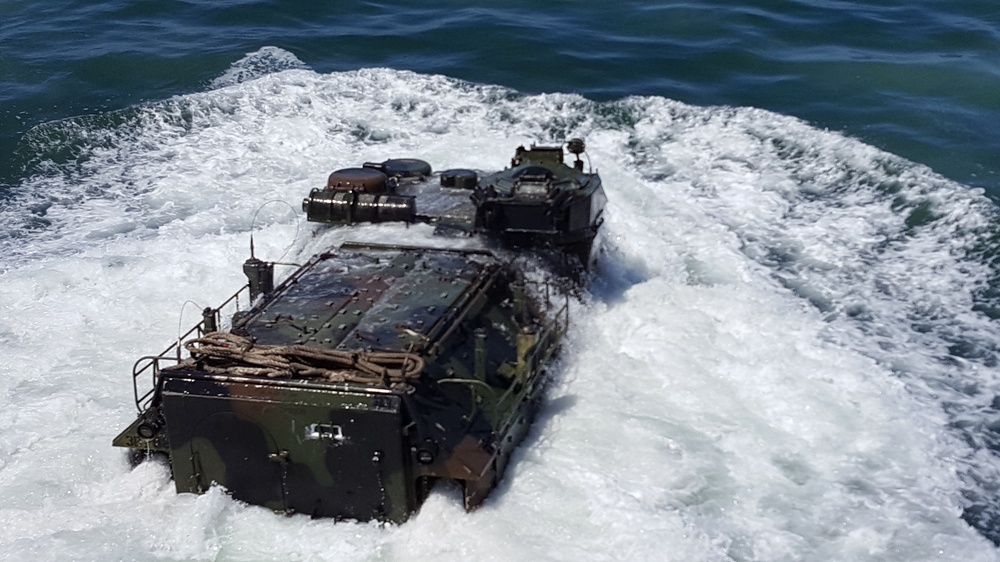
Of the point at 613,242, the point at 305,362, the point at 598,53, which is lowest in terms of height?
the point at 613,242

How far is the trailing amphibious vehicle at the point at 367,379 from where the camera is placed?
9898mm

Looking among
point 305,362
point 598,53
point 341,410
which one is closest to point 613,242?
point 305,362

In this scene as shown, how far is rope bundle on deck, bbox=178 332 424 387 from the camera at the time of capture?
32.9 feet

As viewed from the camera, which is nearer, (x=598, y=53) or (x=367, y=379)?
(x=367, y=379)

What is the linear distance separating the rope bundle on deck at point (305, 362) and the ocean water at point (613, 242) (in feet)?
3.87

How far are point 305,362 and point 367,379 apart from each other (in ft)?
2.28

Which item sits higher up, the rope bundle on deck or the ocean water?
the rope bundle on deck

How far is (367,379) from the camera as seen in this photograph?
32.7ft

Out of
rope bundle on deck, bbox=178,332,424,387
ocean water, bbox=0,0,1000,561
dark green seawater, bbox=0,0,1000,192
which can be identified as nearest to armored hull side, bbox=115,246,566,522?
rope bundle on deck, bbox=178,332,424,387

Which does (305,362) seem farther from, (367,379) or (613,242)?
(613,242)

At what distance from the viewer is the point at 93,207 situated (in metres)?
19.0

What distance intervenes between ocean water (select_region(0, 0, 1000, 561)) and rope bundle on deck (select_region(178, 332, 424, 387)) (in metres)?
1.18

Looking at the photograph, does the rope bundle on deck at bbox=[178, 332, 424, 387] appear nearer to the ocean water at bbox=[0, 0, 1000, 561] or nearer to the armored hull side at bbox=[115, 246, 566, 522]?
the armored hull side at bbox=[115, 246, 566, 522]

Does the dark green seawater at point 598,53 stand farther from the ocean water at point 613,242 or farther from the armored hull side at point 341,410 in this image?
the armored hull side at point 341,410
